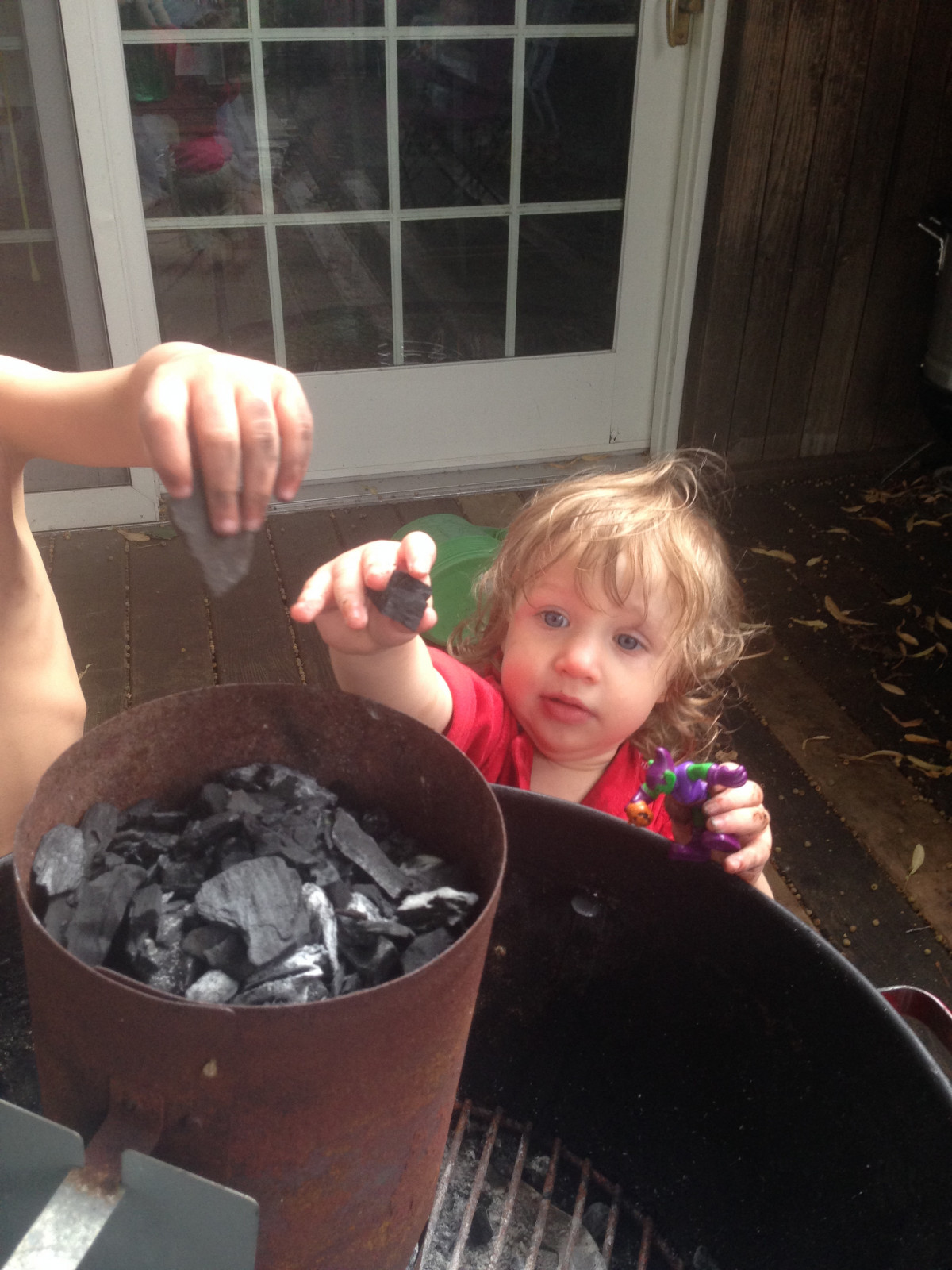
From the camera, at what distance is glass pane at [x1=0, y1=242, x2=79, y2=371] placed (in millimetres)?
2518

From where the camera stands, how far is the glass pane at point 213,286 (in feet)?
8.82

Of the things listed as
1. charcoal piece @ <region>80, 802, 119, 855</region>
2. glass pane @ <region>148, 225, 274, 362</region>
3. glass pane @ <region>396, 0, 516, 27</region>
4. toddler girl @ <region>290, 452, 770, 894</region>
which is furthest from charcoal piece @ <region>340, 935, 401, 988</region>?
glass pane @ <region>396, 0, 516, 27</region>

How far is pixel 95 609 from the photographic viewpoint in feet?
8.46

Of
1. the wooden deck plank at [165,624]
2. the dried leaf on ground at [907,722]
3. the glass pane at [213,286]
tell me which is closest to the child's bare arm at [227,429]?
the wooden deck plank at [165,624]

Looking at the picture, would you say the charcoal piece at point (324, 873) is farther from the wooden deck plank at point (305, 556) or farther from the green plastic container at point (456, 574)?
the wooden deck plank at point (305, 556)

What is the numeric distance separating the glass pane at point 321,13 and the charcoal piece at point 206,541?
2249mm

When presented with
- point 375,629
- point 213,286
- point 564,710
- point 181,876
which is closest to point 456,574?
point 564,710

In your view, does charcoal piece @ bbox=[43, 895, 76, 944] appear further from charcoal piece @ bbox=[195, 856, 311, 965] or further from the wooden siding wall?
the wooden siding wall

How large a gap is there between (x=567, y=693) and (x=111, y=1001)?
677 millimetres

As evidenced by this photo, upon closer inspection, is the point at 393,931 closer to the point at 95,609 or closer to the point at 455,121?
the point at 95,609

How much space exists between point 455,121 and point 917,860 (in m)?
2.13

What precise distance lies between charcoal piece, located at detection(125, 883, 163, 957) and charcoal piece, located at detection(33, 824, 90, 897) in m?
0.05

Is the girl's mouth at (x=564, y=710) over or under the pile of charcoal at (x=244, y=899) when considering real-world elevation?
under

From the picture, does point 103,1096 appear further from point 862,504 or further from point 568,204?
point 862,504
